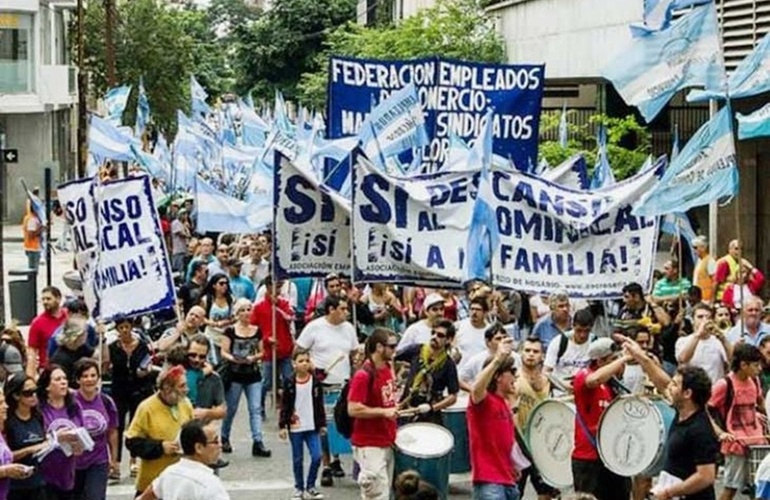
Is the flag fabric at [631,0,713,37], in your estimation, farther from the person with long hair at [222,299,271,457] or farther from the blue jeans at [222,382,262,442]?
the blue jeans at [222,382,262,442]

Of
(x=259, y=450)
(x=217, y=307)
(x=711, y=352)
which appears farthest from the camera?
(x=217, y=307)

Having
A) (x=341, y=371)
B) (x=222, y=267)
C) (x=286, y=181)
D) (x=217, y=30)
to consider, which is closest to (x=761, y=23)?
(x=222, y=267)

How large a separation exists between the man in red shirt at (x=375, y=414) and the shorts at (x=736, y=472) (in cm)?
232

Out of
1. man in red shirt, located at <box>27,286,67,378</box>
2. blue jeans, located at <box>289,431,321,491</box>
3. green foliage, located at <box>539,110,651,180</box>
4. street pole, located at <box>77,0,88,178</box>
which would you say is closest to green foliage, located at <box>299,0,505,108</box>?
street pole, located at <box>77,0,88,178</box>

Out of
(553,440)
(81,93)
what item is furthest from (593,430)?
(81,93)

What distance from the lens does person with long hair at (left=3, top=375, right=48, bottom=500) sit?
441 inches

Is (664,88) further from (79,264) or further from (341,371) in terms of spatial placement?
(79,264)

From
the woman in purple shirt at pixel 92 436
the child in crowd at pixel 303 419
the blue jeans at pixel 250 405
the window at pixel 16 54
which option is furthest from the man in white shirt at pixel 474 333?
the window at pixel 16 54

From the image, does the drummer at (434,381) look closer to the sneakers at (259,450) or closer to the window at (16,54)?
the sneakers at (259,450)

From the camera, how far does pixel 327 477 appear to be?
15.3 m

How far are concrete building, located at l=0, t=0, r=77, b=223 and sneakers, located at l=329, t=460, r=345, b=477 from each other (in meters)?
41.4

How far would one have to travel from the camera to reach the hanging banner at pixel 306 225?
17.4 m

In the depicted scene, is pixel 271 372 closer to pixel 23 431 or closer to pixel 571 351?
pixel 571 351

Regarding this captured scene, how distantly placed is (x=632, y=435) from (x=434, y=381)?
2.51 m
